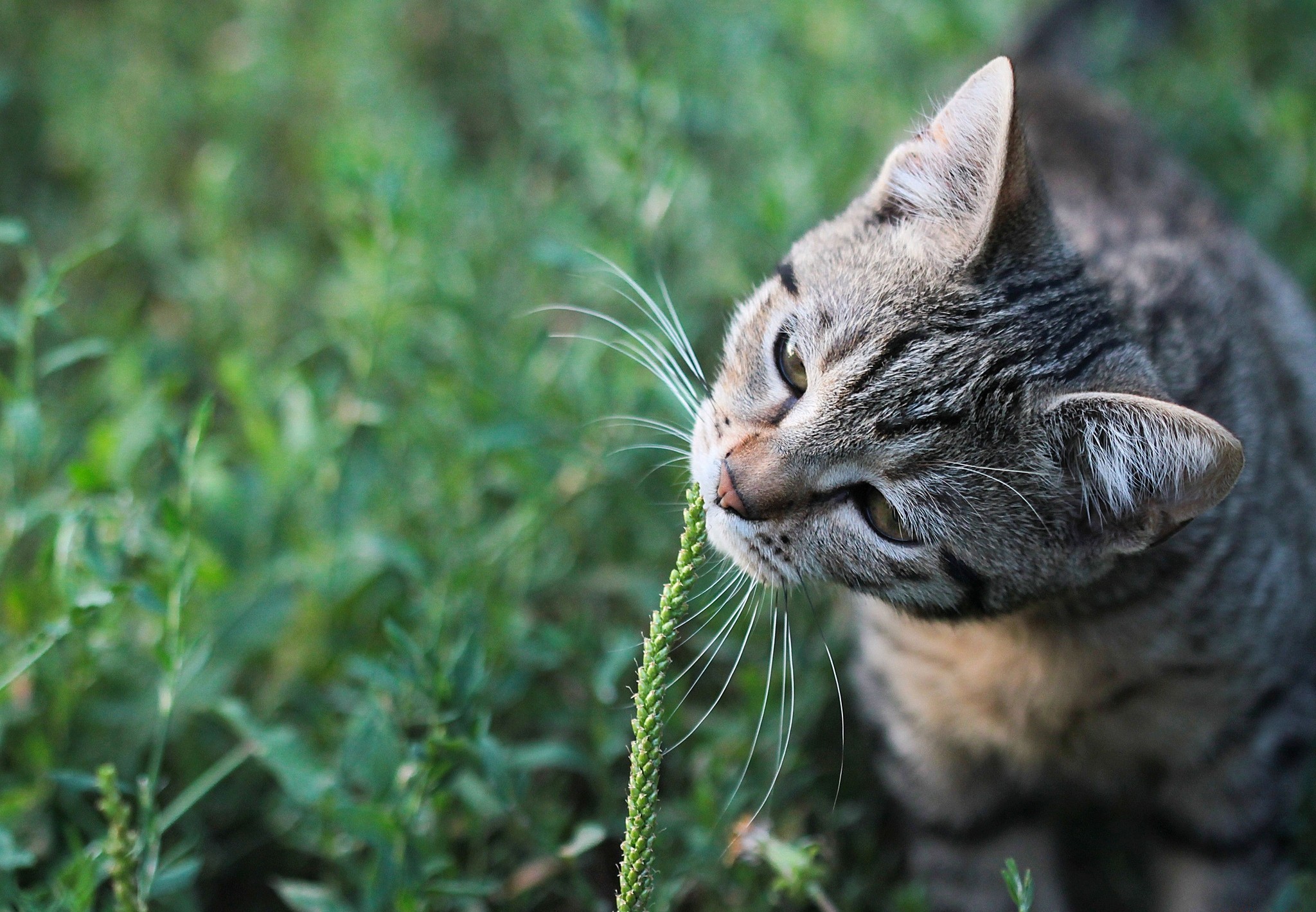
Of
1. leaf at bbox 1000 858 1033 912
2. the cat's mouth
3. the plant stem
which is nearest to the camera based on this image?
the plant stem

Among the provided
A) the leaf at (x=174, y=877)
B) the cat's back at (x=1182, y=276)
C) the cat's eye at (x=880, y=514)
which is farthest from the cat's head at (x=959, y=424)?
the leaf at (x=174, y=877)

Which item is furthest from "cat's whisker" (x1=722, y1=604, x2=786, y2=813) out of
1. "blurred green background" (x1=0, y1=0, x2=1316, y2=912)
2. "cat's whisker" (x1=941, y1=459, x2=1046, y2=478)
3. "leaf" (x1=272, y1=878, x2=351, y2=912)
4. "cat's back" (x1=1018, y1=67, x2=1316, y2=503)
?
"cat's back" (x1=1018, y1=67, x2=1316, y2=503)

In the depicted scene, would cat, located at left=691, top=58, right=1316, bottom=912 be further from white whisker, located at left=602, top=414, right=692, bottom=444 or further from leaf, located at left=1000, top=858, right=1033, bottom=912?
leaf, located at left=1000, top=858, right=1033, bottom=912

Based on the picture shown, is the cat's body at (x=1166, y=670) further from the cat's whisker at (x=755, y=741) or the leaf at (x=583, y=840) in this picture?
the leaf at (x=583, y=840)

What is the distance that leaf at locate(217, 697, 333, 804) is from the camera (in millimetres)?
2164

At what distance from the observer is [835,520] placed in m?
1.93

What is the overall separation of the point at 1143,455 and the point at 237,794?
6.81ft

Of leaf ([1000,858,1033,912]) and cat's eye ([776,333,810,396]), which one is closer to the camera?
leaf ([1000,858,1033,912])

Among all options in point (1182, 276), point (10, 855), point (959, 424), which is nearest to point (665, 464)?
point (959, 424)

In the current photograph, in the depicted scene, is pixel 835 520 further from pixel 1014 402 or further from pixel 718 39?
pixel 718 39

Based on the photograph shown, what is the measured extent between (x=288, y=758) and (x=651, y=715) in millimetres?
1063

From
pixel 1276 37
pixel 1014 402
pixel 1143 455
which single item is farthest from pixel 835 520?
pixel 1276 37

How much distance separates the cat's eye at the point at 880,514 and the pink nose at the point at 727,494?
8.1 inches

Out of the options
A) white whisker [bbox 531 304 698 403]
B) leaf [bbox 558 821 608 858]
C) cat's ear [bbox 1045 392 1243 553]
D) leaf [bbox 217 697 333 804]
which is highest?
cat's ear [bbox 1045 392 1243 553]
